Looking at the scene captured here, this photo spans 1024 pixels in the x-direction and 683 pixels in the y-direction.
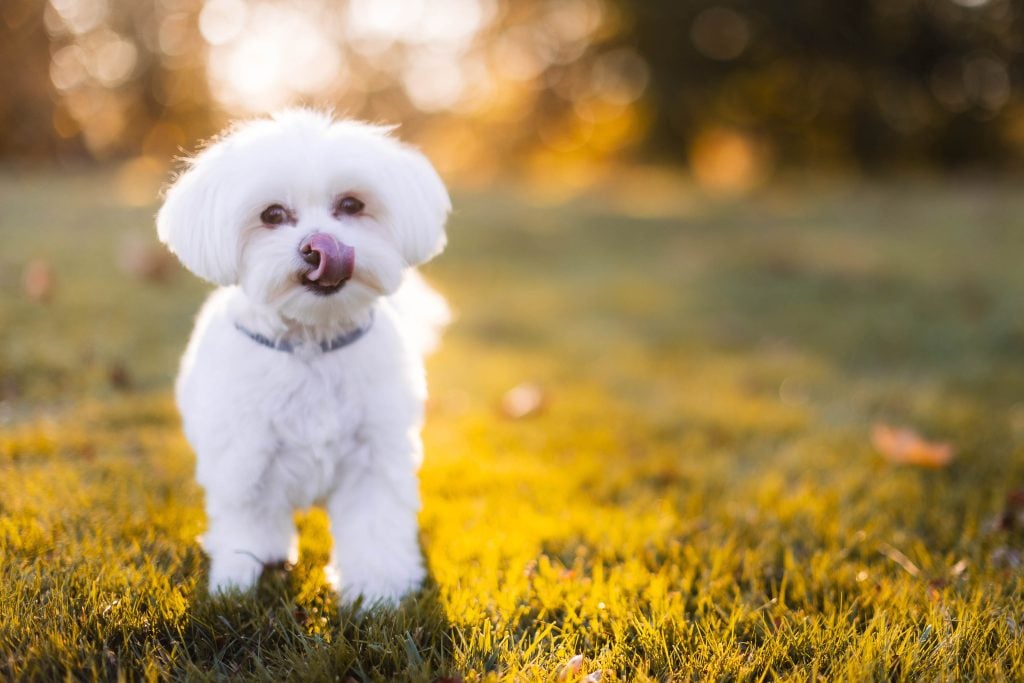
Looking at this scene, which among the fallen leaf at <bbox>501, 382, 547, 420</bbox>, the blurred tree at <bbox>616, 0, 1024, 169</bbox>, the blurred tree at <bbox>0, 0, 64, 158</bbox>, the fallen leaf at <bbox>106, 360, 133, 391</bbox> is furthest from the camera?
the blurred tree at <bbox>616, 0, 1024, 169</bbox>

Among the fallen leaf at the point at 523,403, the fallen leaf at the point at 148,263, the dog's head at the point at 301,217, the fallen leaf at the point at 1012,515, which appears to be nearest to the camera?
the dog's head at the point at 301,217

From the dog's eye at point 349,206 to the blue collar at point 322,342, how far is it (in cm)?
36

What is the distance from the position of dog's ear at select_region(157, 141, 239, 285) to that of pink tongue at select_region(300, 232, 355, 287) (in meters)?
0.23

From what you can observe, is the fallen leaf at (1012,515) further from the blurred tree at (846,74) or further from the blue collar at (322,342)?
the blurred tree at (846,74)

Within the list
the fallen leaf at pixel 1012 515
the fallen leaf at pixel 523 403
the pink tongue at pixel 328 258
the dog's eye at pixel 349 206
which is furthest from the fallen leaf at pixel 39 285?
the fallen leaf at pixel 1012 515

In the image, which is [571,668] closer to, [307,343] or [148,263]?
[307,343]

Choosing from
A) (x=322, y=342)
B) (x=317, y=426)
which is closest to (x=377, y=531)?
(x=317, y=426)

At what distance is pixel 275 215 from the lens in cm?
235

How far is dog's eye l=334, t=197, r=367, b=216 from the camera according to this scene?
2.40 metres

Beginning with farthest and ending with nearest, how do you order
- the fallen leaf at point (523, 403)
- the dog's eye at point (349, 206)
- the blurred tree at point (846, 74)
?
the blurred tree at point (846, 74) < the fallen leaf at point (523, 403) < the dog's eye at point (349, 206)

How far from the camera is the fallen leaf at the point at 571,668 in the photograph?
2131mm

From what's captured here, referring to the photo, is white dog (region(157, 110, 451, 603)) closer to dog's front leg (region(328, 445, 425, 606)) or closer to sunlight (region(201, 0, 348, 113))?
dog's front leg (region(328, 445, 425, 606))

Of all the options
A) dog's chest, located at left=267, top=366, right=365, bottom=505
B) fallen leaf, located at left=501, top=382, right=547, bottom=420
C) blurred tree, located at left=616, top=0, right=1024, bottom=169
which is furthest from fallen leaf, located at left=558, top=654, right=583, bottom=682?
blurred tree, located at left=616, top=0, right=1024, bottom=169

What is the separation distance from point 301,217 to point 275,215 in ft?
0.25
